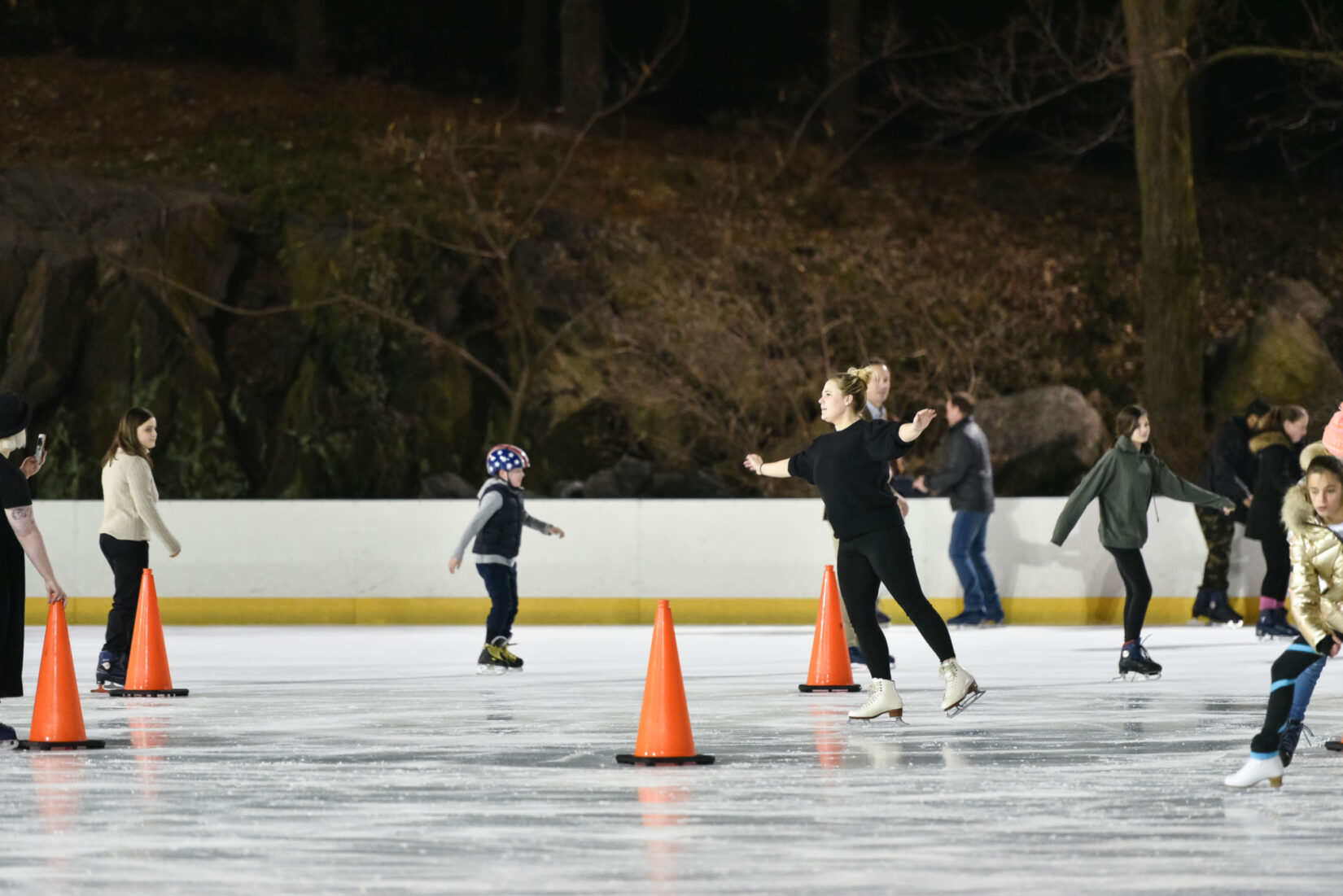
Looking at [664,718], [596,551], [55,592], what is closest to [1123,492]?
[664,718]

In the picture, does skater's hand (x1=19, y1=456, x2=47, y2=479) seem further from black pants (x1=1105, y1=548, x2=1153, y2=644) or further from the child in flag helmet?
black pants (x1=1105, y1=548, x2=1153, y2=644)

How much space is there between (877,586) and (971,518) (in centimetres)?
854

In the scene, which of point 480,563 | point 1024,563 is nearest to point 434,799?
point 480,563

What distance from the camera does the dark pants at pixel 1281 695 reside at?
6923mm

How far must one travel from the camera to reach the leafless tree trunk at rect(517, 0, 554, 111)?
115ft

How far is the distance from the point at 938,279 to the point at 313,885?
73.7ft

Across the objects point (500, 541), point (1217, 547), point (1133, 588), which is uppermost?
point (500, 541)

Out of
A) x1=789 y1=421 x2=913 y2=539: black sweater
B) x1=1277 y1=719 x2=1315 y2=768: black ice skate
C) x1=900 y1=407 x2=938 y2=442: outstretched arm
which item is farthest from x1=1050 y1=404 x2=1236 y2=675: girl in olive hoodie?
x1=1277 y1=719 x2=1315 y2=768: black ice skate

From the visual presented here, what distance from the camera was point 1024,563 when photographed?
17.8m

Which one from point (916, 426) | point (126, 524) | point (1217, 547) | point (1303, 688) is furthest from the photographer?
point (1217, 547)

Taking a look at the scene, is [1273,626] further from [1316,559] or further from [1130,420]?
[1316,559]

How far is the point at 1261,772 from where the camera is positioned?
275 inches

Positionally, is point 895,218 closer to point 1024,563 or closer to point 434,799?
point 1024,563

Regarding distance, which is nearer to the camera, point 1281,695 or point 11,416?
point 1281,695
